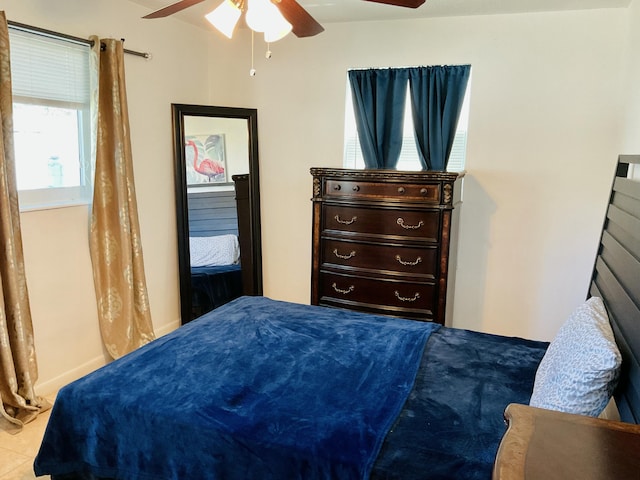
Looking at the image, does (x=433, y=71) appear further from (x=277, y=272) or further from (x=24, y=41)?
(x=24, y=41)

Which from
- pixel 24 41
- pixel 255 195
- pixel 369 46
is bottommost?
pixel 255 195

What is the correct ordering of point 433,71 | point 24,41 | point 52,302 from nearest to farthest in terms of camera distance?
1. point 24,41
2. point 52,302
3. point 433,71

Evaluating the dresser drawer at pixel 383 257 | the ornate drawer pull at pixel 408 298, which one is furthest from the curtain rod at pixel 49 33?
the ornate drawer pull at pixel 408 298

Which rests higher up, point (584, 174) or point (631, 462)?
point (584, 174)

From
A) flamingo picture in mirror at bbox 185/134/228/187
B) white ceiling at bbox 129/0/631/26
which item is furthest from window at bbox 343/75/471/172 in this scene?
flamingo picture in mirror at bbox 185/134/228/187

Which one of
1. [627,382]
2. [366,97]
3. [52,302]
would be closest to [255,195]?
[366,97]

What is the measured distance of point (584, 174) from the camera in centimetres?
320

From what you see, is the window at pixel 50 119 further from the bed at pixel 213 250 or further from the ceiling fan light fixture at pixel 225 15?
the ceiling fan light fixture at pixel 225 15

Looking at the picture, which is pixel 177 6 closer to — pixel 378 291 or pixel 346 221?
pixel 346 221

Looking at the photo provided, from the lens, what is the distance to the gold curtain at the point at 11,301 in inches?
92.8

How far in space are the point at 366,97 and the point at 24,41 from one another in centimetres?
216

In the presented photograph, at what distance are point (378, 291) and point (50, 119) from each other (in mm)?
2239

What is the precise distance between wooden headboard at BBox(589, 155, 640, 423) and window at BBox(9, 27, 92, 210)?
2859mm

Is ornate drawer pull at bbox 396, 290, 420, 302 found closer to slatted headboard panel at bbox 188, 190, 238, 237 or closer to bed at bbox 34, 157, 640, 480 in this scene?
bed at bbox 34, 157, 640, 480
